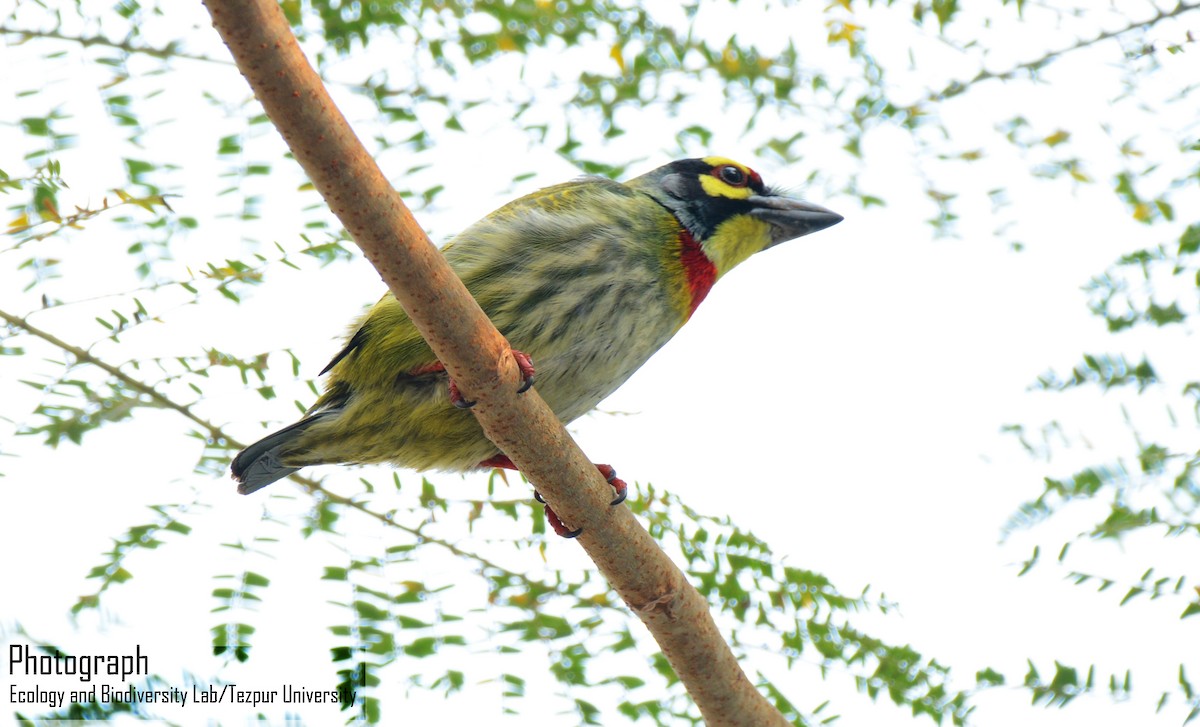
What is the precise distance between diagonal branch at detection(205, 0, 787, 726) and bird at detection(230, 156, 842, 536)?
302 millimetres

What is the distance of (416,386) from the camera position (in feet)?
10.3

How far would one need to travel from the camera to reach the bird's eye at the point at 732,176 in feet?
13.4

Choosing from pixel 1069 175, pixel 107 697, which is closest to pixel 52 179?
pixel 107 697

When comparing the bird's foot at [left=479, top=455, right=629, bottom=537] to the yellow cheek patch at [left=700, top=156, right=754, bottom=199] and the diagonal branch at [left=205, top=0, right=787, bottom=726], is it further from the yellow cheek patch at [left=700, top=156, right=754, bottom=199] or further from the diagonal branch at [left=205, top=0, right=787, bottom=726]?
the yellow cheek patch at [left=700, top=156, right=754, bottom=199]

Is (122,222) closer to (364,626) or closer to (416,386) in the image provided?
(416,386)

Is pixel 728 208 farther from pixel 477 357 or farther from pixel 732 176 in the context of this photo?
pixel 477 357

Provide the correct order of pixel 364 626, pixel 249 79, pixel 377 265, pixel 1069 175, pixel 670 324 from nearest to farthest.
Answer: pixel 249 79 → pixel 377 265 → pixel 364 626 → pixel 1069 175 → pixel 670 324

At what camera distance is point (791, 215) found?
3.96 metres

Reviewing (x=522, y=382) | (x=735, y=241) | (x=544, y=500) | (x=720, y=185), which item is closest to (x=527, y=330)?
(x=544, y=500)

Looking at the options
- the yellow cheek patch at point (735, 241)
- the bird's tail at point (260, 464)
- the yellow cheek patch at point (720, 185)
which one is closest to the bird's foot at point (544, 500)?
the bird's tail at point (260, 464)

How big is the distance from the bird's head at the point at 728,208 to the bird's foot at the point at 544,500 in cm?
89

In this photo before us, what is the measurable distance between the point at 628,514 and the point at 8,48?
174cm

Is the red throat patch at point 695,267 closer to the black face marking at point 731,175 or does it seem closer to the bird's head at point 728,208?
the bird's head at point 728,208

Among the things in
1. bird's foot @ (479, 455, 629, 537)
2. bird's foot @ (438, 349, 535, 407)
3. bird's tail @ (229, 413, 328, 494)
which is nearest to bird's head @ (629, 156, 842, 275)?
bird's foot @ (479, 455, 629, 537)
